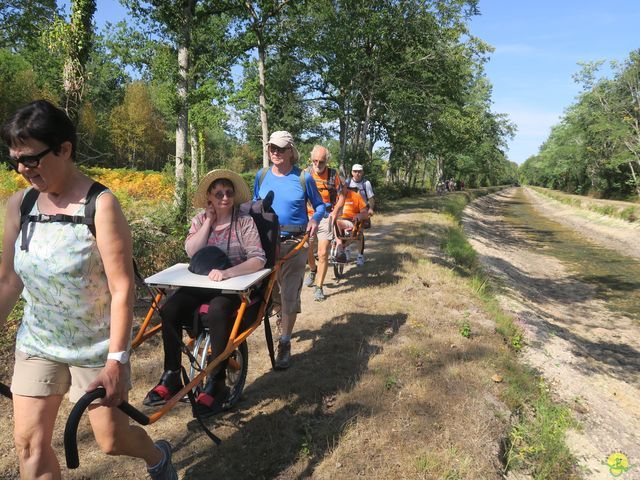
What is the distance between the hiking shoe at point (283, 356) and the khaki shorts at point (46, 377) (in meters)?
2.73

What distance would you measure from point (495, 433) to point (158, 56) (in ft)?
36.7

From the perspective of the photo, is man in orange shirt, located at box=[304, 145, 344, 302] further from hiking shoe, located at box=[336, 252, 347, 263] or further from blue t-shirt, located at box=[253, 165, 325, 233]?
blue t-shirt, located at box=[253, 165, 325, 233]

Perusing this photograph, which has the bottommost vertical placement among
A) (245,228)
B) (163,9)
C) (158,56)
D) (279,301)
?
(279,301)

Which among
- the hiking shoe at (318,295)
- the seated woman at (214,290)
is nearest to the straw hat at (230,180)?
the seated woman at (214,290)

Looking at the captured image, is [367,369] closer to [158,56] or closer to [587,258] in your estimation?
[158,56]

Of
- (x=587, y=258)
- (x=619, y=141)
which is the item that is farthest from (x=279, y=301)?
(x=619, y=141)

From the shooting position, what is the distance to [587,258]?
61.7 ft

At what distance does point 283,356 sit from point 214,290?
5.61 feet

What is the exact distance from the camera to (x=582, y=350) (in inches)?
322

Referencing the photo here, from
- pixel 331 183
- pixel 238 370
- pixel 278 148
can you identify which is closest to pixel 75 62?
pixel 278 148

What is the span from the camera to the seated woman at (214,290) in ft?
10.0

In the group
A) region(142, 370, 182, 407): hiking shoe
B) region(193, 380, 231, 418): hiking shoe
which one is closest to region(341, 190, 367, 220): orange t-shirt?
region(193, 380, 231, 418): hiking shoe

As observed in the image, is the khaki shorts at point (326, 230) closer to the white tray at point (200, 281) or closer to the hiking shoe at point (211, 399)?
the white tray at point (200, 281)

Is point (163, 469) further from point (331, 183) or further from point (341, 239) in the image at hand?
point (341, 239)
